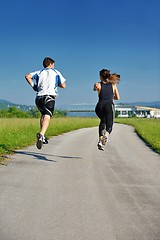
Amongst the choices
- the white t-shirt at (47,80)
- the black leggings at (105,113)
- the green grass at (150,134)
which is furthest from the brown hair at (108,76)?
the green grass at (150,134)

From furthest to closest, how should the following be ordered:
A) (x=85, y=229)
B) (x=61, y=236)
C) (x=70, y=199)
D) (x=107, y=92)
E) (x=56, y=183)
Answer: (x=107, y=92) → (x=56, y=183) → (x=70, y=199) → (x=85, y=229) → (x=61, y=236)

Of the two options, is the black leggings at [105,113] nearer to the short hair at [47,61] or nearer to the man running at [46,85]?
the man running at [46,85]

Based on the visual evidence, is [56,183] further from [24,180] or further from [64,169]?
[64,169]

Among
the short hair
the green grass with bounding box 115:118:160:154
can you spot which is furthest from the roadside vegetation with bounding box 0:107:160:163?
the short hair

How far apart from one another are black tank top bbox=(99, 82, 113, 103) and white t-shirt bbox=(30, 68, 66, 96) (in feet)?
3.30

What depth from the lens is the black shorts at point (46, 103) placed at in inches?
331

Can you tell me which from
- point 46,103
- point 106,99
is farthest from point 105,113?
point 46,103

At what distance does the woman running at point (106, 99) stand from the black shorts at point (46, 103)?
1.13 m

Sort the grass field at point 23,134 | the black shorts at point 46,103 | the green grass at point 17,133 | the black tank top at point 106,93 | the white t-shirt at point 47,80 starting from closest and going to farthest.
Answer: the white t-shirt at point 47,80
the black shorts at point 46,103
the black tank top at point 106,93
the green grass at point 17,133
the grass field at point 23,134

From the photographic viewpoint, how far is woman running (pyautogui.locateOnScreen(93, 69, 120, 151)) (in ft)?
29.1

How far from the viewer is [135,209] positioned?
4.19 m

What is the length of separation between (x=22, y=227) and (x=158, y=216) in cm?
144

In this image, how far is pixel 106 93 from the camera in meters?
8.93

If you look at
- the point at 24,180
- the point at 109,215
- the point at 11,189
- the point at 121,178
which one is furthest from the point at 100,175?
the point at 109,215
